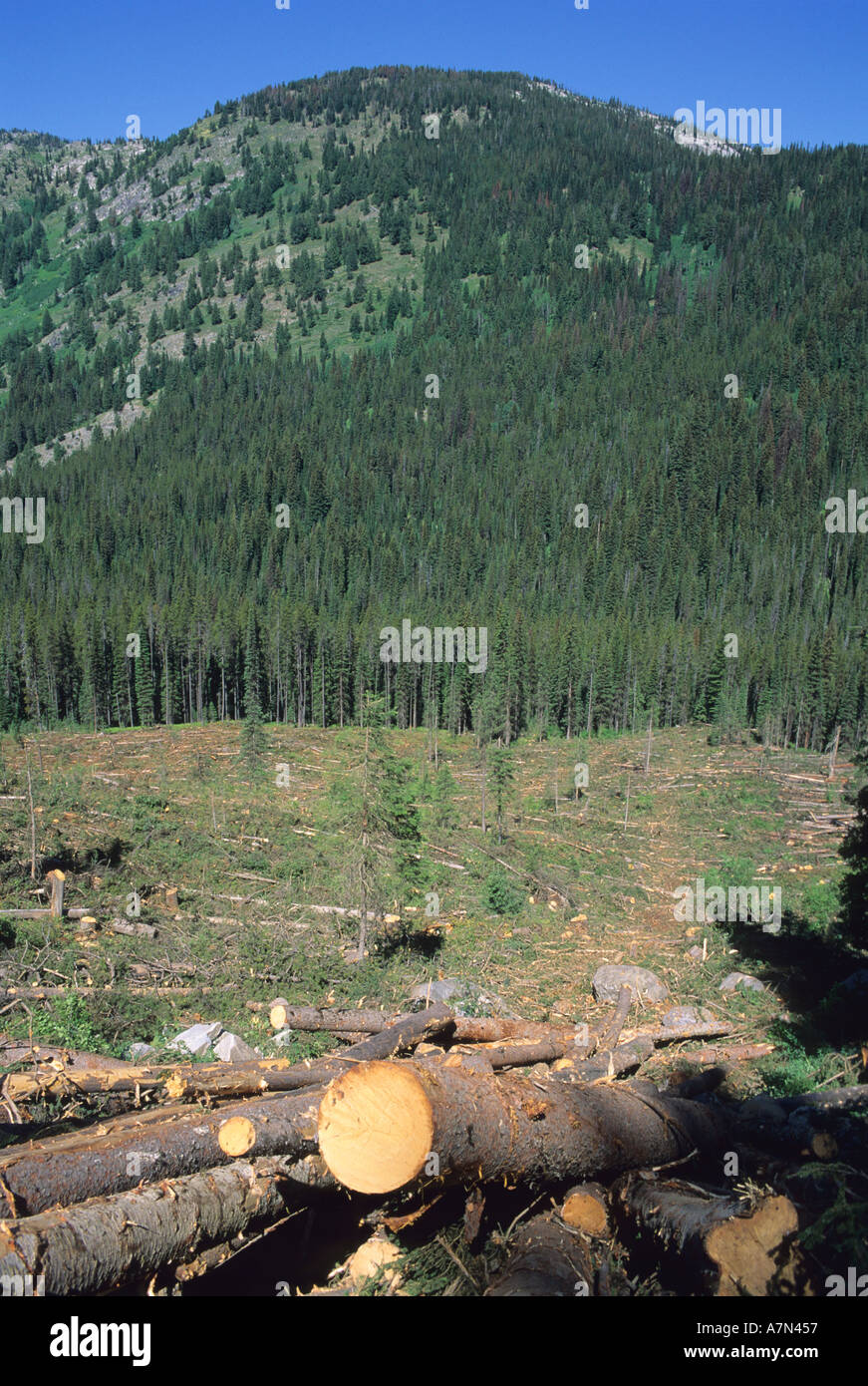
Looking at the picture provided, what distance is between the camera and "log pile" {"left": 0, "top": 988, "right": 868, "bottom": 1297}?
519 centimetres

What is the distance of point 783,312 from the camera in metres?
198

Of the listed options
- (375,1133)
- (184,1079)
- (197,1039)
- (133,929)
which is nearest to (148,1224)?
(375,1133)

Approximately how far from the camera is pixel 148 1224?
17.3 ft

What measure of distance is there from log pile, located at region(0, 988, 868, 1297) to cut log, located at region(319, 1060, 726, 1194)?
1cm

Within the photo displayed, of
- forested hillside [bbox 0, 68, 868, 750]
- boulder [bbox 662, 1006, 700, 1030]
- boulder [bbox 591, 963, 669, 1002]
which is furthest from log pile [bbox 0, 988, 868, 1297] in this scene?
forested hillside [bbox 0, 68, 868, 750]

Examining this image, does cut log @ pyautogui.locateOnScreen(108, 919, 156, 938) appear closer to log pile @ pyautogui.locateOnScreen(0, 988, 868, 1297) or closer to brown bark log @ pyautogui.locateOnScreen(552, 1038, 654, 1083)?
log pile @ pyautogui.locateOnScreen(0, 988, 868, 1297)

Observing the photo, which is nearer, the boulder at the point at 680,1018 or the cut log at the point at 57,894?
the boulder at the point at 680,1018

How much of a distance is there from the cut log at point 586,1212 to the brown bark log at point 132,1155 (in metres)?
2.21

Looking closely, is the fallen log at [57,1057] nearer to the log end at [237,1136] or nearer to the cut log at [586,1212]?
the log end at [237,1136]

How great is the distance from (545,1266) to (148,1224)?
113 inches

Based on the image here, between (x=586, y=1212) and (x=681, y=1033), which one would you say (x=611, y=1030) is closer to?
(x=681, y=1033)

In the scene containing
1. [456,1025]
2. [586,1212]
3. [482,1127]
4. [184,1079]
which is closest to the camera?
[482,1127]

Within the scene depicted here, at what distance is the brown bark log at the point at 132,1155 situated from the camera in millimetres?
5141

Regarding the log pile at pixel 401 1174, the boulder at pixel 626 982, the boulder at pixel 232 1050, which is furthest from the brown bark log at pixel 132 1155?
the boulder at pixel 626 982
